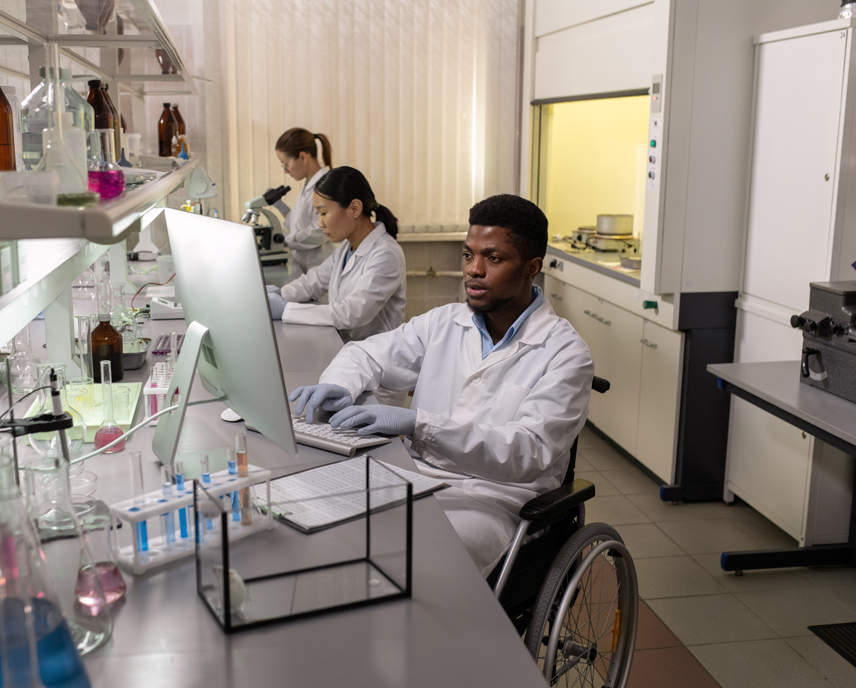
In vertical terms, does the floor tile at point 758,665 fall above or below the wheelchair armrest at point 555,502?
below

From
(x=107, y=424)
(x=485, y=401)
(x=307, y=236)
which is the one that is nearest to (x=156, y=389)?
(x=107, y=424)

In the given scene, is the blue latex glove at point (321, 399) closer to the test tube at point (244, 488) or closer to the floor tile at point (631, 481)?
the test tube at point (244, 488)

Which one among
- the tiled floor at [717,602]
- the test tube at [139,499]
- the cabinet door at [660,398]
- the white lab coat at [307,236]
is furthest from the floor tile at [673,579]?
the white lab coat at [307,236]

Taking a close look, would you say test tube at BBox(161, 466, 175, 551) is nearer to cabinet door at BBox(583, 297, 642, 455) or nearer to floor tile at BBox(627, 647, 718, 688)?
floor tile at BBox(627, 647, 718, 688)

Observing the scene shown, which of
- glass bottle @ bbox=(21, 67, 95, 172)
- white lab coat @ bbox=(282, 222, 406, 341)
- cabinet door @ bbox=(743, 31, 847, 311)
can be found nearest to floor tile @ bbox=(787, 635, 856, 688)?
cabinet door @ bbox=(743, 31, 847, 311)

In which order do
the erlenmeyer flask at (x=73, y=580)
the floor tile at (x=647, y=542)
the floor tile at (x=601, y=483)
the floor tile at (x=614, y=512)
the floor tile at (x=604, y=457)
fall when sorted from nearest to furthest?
the erlenmeyer flask at (x=73, y=580) < the floor tile at (x=647, y=542) < the floor tile at (x=614, y=512) < the floor tile at (x=601, y=483) < the floor tile at (x=604, y=457)

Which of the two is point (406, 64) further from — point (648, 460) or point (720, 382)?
point (720, 382)

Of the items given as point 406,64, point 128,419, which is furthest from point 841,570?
point 406,64

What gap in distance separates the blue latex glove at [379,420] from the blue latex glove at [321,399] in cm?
10

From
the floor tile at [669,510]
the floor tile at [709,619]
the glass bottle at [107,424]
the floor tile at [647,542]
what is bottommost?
the floor tile at [709,619]

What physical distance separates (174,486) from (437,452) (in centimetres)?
66

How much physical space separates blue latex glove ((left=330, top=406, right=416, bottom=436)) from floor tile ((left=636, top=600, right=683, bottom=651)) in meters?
1.05

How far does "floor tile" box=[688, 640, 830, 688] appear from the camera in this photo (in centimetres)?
212

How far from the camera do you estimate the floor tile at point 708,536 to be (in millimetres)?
2889
